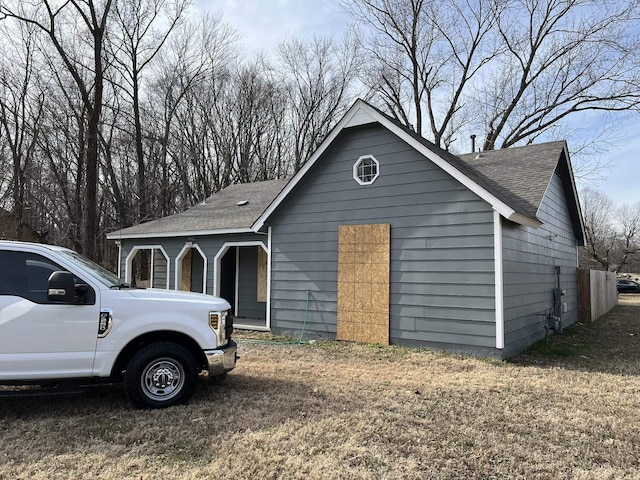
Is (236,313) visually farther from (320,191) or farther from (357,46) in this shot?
(357,46)

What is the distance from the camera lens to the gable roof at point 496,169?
27.1ft

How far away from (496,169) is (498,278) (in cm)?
465

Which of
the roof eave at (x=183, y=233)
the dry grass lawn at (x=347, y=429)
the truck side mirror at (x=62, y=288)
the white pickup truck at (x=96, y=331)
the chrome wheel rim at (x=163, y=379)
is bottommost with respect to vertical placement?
the dry grass lawn at (x=347, y=429)

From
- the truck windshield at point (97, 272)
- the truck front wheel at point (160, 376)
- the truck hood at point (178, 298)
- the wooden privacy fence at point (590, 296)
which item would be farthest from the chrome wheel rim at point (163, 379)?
the wooden privacy fence at point (590, 296)

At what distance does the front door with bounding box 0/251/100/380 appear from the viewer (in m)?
4.48

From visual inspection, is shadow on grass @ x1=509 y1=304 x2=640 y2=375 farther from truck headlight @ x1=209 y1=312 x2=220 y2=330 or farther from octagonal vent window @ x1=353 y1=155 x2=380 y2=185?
truck headlight @ x1=209 y1=312 x2=220 y2=330

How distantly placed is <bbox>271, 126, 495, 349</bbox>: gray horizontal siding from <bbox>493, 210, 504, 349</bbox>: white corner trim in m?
0.10

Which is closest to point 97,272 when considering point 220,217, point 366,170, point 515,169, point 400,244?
point 400,244

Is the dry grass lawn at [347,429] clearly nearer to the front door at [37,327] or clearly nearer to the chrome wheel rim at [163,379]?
the chrome wheel rim at [163,379]

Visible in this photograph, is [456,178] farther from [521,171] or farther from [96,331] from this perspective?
[96,331]

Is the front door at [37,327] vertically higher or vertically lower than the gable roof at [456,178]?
lower

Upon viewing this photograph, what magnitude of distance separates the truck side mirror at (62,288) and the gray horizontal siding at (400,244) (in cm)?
620

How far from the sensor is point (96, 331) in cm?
472

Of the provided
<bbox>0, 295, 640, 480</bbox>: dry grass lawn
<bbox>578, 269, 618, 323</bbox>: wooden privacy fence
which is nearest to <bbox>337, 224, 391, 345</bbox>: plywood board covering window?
<bbox>0, 295, 640, 480</bbox>: dry grass lawn
